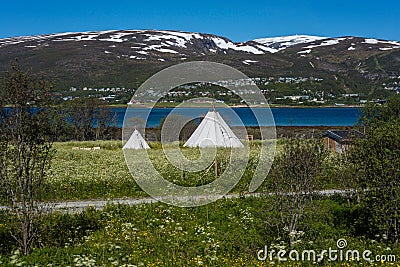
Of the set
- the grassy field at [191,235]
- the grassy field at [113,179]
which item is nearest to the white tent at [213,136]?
the grassy field at [113,179]

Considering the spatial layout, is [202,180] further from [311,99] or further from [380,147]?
[311,99]

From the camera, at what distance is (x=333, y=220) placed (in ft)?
49.1

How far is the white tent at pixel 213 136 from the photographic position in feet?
121

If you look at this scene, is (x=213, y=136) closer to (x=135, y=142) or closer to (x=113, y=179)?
(x=135, y=142)

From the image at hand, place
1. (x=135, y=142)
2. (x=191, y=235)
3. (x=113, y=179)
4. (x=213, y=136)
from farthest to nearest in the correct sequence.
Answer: (x=135, y=142) → (x=213, y=136) → (x=113, y=179) → (x=191, y=235)

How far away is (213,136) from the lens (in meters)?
37.3

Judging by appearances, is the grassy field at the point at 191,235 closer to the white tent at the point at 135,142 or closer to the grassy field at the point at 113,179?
the grassy field at the point at 113,179

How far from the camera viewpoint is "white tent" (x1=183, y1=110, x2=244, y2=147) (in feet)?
121

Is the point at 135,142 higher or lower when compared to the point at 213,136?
lower

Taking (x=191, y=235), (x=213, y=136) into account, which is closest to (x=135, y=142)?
(x=213, y=136)

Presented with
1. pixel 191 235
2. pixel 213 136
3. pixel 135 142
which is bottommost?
pixel 191 235

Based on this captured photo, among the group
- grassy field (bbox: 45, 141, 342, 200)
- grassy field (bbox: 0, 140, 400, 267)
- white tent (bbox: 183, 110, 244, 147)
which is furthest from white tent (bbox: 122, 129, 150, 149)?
grassy field (bbox: 0, 140, 400, 267)

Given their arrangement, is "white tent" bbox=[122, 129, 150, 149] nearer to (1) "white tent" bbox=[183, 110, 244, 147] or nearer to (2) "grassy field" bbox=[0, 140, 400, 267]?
(1) "white tent" bbox=[183, 110, 244, 147]

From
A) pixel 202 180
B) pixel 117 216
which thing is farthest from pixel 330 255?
pixel 202 180
